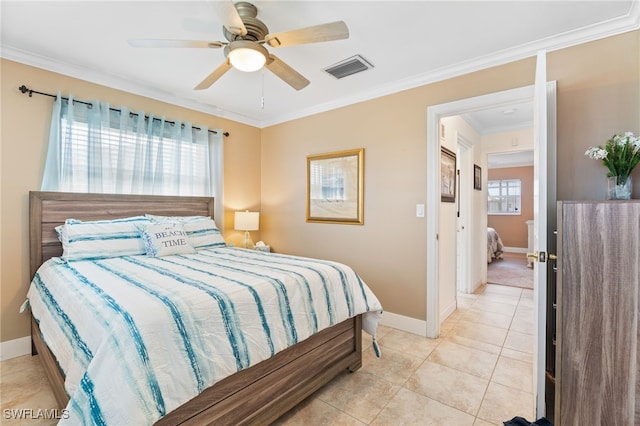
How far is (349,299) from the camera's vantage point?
2076 mm

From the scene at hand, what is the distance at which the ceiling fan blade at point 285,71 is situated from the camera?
A: 1.95 meters

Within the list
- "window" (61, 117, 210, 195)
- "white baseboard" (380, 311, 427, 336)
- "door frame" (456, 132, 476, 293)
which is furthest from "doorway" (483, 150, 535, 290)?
"window" (61, 117, 210, 195)

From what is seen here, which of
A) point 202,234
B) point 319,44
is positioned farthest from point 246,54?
point 202,234

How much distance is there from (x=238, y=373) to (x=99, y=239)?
1.83 m

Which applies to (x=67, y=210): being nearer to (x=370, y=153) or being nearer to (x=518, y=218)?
(x=370, y=153)

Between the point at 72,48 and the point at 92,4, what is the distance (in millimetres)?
752

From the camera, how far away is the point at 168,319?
1.23 metres

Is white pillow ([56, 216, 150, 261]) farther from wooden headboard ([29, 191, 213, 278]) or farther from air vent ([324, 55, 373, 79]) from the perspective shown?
air vent ([324, 55, 373, 79])

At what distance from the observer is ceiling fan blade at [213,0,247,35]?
141 centimetres

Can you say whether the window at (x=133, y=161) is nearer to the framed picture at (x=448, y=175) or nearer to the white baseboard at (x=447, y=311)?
the framed picture at (x=448, y=175)

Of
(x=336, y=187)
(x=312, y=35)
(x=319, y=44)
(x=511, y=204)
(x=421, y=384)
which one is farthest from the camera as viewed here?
(x=511, y=204)

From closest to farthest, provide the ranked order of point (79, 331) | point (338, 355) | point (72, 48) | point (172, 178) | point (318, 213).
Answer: point (79, 331), point (338, 355), point (72, 48), point (172, 178), point (318, 213)

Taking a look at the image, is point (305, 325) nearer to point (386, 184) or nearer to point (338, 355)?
point (338, 355)

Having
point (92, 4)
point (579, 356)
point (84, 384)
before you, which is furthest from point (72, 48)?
point (579, 356)
